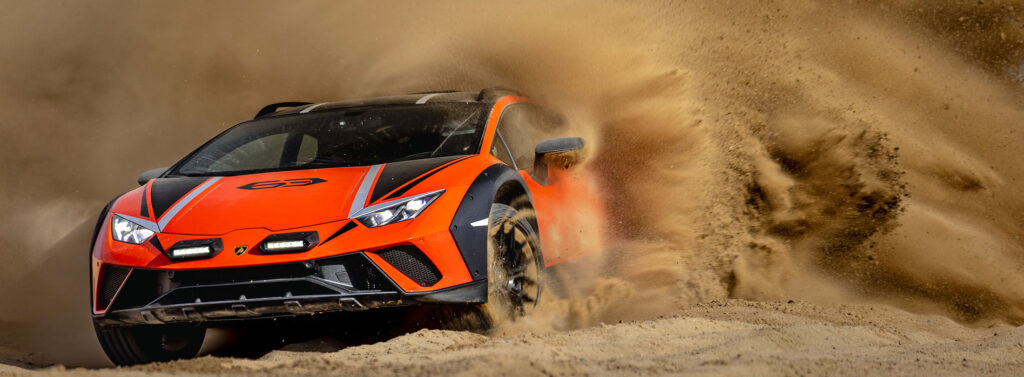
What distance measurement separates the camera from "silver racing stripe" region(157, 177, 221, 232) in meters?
4.14

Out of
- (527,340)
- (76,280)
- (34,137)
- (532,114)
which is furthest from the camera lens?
(34,137)

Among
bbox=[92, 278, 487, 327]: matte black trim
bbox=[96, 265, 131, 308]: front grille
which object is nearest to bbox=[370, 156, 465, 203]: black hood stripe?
bbox=[92, 278, 487, 327]: matte black trim

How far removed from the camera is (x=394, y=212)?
395 centimetres

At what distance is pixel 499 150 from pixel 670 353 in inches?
64.0

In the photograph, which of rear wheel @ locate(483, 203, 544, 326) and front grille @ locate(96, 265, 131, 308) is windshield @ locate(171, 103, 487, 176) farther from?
front grille @ locate(96, 265, 131, 308)

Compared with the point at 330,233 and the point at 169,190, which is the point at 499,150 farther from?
the point at 169,190

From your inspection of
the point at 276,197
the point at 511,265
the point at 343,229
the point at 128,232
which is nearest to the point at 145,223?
the point at 128,232

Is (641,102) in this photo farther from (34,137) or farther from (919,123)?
(34,137)

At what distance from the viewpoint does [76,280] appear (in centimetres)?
632

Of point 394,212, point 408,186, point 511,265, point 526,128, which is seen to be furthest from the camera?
point 526,128

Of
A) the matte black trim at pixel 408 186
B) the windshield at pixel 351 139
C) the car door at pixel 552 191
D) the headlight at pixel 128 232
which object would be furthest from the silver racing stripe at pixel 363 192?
the headlight at pixel 128 232

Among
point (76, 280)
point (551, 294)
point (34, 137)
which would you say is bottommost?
point (76, 280)

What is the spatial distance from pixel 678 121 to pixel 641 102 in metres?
0.32

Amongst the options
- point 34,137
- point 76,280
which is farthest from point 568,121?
point 34,137
